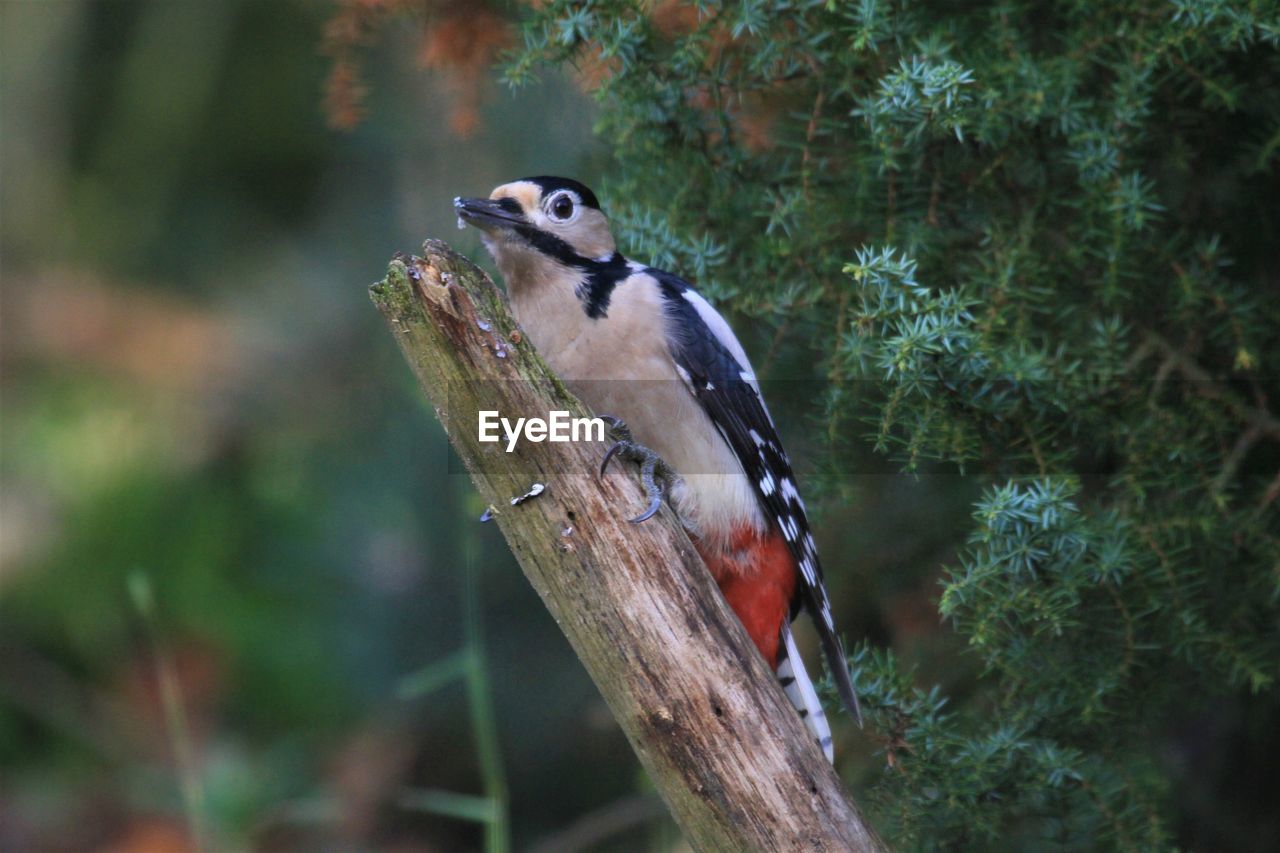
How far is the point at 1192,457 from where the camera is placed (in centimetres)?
215

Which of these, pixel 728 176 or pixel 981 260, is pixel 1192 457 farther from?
pixel 728 176

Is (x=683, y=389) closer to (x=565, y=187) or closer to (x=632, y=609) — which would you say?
(x=565, y=187)

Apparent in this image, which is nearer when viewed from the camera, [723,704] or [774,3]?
[723,704]

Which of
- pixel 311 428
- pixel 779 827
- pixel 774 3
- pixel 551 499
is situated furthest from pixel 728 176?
pixel 311 428

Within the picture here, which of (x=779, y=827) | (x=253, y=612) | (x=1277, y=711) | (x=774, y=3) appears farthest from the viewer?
(x=253, y=612)

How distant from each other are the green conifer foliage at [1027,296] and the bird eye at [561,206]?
112mm

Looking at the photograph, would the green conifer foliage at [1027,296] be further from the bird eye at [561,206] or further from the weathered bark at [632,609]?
the weathered bark at [632,609]

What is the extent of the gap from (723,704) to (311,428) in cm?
307

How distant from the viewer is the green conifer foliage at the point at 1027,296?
Result: 1.98 metres

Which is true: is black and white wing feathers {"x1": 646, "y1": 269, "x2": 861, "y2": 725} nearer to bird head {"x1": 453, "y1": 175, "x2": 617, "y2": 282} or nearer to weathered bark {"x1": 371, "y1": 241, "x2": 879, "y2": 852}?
bird head {"x1": 453, "y1": 175, "x2": 617, "y2": 282}

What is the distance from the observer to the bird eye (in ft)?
7.53

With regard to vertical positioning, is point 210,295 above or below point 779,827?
above

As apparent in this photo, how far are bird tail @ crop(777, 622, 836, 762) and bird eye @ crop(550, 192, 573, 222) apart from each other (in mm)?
801

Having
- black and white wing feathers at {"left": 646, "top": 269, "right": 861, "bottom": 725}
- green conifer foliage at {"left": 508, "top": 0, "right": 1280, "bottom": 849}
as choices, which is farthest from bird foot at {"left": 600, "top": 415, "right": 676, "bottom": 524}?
green conifer foliage at {"left": 508, "top": 0, "right": 1280, "bottom": 849}
